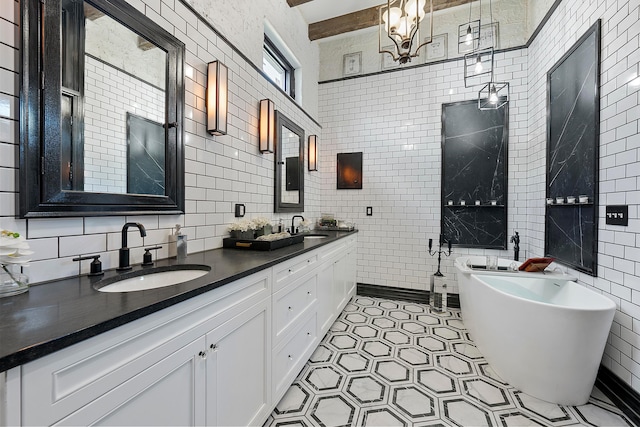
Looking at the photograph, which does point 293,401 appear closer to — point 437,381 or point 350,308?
point 437,381

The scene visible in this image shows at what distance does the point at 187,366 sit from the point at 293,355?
39.6 inches

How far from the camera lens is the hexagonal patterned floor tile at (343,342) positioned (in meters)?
2.44

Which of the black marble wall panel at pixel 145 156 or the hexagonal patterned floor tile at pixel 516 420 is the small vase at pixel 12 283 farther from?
the hexagonal patterned floor tile at pixel 516 420

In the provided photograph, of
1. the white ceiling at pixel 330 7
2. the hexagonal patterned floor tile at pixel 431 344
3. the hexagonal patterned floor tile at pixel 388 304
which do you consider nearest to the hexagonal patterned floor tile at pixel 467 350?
the hexagonal patterned floor tile at pixel 431 344

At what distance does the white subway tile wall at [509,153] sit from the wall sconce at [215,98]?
2.31 metres

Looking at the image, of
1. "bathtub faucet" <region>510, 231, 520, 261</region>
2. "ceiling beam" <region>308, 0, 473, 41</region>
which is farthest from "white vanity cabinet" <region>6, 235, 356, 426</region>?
"ceiling beam" <region>308, 0, 473, 41</region>

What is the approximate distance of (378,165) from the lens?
383 centimetres

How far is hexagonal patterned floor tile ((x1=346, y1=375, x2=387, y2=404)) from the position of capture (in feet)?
5.86

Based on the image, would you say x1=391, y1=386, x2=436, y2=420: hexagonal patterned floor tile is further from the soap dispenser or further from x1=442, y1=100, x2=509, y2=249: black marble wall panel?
x1=442, y1=100, x2=509, y2=249: black marble wall panel

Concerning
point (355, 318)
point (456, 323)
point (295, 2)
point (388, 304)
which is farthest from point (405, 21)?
point (388, 304)

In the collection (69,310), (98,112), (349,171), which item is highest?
(349,171)

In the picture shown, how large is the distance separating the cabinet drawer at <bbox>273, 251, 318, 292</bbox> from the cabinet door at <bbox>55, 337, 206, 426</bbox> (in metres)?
0.61

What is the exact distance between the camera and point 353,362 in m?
2.20

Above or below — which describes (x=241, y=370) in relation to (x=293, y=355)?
above
